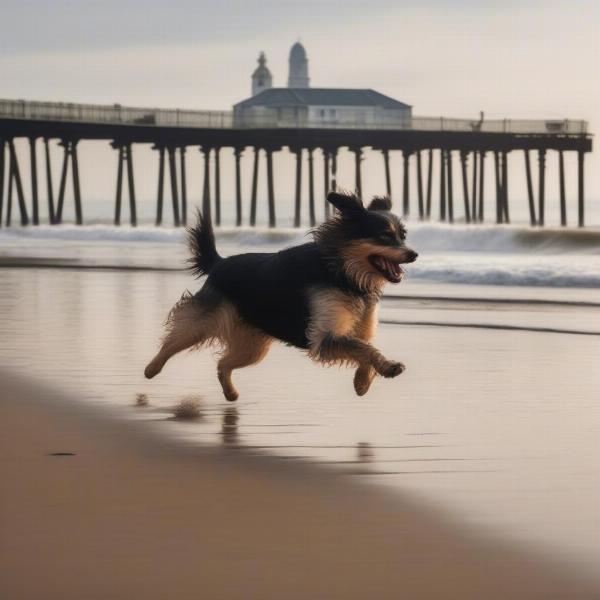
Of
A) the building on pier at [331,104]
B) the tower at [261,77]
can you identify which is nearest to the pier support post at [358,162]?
the building on pier at [331,104]

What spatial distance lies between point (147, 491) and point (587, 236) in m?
37.6

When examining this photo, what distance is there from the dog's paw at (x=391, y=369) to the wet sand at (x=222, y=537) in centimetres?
87

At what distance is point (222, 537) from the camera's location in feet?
15.4

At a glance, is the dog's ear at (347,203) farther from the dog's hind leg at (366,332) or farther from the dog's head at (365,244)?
the dog's hind leg at (366,332)

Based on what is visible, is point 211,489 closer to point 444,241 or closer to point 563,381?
point 563,381

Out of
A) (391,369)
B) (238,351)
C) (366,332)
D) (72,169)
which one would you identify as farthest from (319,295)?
(72,169)

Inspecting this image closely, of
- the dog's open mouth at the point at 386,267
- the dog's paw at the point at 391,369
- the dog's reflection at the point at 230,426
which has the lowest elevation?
the dog's reflection at the point at 230,426

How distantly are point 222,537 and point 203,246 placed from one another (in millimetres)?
3889

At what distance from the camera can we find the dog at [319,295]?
23.5 feet

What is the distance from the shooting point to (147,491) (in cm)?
538

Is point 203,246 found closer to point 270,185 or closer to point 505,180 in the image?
point 270,185

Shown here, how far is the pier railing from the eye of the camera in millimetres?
50250

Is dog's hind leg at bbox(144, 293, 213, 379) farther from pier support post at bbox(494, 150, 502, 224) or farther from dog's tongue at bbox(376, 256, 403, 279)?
pier support post at bbox(494, 150, 502, 224)

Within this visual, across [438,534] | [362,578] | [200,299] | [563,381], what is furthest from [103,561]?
[563,381]
